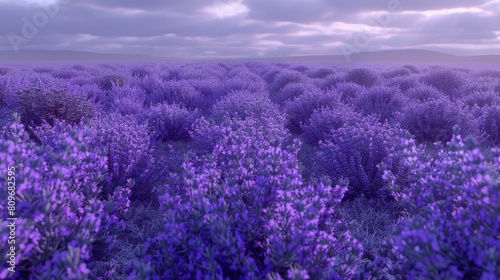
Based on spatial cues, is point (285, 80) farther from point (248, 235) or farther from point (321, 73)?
point (248, 235)

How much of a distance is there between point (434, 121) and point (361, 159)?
246 cm

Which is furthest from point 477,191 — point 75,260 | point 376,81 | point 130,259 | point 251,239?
point 376,81

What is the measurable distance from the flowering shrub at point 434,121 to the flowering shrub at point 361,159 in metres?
1.86

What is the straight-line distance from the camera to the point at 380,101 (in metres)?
7.98

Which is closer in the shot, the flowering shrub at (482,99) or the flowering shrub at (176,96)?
the flowering shrub at (482,99)

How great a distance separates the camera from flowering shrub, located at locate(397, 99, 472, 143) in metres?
5.66

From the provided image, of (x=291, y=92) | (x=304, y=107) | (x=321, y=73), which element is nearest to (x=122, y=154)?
(x=304, y=107)

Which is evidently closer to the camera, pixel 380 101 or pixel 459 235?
pixel 459 235

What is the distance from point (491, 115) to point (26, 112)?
697 centimetres

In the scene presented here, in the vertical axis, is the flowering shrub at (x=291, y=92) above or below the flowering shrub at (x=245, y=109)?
below

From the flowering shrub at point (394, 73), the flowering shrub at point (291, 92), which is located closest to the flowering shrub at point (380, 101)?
the flowering shrub at point (291, 92)

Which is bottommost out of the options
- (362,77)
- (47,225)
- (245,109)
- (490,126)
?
(490,126)

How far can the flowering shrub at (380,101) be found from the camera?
24.7ft

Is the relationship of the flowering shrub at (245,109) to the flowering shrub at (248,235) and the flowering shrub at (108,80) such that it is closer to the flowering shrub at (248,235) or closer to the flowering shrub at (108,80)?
the flowering shrub at (248,235)
